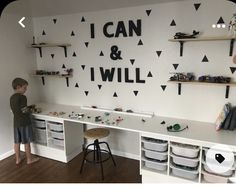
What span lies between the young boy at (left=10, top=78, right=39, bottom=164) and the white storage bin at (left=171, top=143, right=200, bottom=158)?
6.05 ft

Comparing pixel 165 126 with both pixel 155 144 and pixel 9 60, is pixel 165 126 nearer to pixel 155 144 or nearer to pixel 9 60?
pixel 155 144

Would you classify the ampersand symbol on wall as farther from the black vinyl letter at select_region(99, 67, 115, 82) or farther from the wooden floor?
the wooden floor

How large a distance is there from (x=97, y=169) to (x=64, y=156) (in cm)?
49

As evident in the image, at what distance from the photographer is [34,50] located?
349 centimetres

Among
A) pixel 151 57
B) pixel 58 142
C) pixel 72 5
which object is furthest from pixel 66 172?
pixel 72 5

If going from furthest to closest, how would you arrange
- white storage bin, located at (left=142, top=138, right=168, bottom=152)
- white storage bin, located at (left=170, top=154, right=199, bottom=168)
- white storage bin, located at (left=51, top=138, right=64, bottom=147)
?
white storage bin, located at (left=51, top=138, right=64, bottom=147) → white storage bin, located at (left=142, top=138, right=168, bottom=152) → white storage bin, located at (left=170, top=154, right=199, bottom=168)

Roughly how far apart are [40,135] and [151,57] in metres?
1.85

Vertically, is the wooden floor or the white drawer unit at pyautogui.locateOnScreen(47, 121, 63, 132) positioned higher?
the white drawer unit at pyautogui.locateOnScreen(47, 121, 63, 132)

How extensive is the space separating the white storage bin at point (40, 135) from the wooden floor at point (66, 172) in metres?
0.26

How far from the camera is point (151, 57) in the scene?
8.84ft

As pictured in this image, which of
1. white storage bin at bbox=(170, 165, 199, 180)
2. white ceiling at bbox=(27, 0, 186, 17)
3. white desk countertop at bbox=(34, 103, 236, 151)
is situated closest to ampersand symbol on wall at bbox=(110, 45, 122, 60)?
white ceiling at bbox=(27, 0, 186, 17)

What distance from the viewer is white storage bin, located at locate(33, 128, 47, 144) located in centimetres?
310

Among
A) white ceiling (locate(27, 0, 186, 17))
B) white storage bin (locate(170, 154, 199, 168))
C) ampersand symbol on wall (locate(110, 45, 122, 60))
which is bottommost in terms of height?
white storage bin (locate(170, 154, 199, 168))
